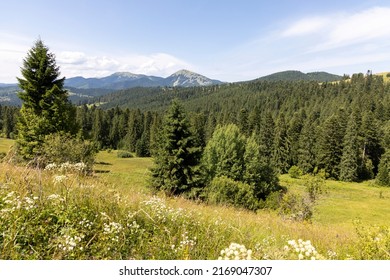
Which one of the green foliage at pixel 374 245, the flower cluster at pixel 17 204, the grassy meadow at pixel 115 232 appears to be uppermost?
the flower cluster at pixel 17 204

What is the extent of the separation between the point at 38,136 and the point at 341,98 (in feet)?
446

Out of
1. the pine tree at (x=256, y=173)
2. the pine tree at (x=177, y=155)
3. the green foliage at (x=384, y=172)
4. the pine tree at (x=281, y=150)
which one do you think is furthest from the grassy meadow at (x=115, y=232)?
the pine tree at (x=281, y=150)

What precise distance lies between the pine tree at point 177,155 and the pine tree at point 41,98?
29.4ft

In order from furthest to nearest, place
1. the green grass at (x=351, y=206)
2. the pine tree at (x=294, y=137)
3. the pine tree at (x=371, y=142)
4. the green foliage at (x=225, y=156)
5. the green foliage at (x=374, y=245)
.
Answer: the pine tree at (x=294, y=137) → the pine tree at (x=371, y=142) → the green foliage at (x=225, y=156) → the green grass at (x=351, y=206) → the green foliage at (x=374, y=245)

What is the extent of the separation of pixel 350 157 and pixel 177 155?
54.9 metres

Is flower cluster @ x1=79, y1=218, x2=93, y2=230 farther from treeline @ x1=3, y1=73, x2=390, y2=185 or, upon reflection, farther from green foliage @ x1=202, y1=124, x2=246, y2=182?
treeline @ x1=3, y1=73, x2=390, y2=185

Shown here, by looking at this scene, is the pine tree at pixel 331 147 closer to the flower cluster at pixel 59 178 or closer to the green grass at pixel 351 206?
the green grass at pixel 351 206

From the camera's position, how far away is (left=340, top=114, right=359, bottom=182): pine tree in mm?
62434

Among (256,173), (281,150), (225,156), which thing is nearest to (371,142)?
(281,150)

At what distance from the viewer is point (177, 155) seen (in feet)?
82.9

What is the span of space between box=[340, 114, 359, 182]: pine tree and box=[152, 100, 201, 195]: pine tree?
51603 millimetres

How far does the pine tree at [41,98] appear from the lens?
20.6 metres

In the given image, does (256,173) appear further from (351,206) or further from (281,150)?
(281,150)

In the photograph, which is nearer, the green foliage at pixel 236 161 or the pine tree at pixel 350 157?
the green foliage at pixel 236 161
